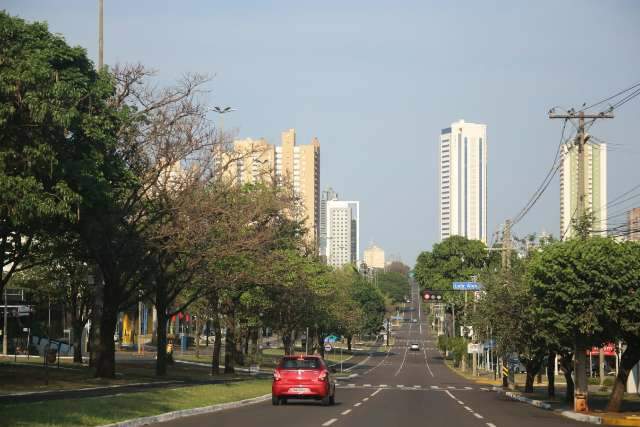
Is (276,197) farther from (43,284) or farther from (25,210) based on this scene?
(25,210)

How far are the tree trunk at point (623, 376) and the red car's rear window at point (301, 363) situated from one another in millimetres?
9983

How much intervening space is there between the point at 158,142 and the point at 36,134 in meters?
15.7

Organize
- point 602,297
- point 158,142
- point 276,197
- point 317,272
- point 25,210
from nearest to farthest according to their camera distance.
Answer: point 25,210 → point 602,297 → point 158,142 → point 276,197 → point 317,272

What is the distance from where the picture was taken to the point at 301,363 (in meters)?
31.0

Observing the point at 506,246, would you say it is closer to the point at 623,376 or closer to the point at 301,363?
the point at 623,376

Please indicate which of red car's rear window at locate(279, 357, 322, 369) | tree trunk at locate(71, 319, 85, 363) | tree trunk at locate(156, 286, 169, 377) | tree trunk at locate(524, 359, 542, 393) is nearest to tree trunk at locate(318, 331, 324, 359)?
tree trunk at locate(71, 319, 85, 363)

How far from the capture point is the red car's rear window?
30894mm

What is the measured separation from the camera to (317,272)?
7481 cm

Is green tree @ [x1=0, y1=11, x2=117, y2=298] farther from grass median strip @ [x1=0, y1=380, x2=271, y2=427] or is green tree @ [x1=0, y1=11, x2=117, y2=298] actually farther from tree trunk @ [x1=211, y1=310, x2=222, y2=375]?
tree trunk @ [x1=211, y1=310, x2=222, y2=375]

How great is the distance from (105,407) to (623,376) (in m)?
17.5

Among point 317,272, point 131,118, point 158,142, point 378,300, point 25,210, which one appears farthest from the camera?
point 378,300

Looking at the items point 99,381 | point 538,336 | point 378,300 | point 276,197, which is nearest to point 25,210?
point 99,381

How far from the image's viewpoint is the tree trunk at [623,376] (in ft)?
105

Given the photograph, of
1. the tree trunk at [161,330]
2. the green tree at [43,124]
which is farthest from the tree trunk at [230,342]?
the green tree at [43,124]
